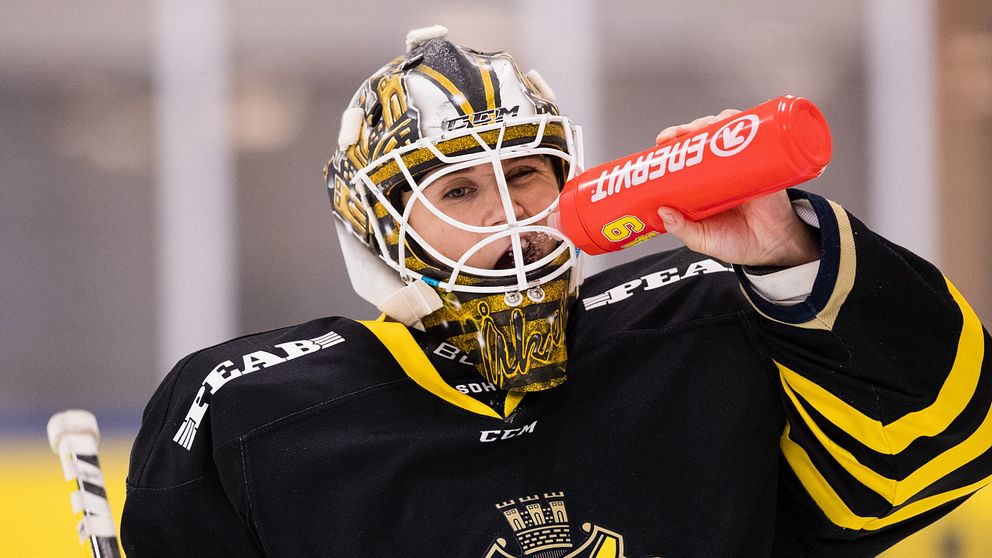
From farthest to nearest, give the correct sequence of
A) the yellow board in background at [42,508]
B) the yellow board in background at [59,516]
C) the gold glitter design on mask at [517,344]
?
the yellow board in background at [42,508] < the yellow board in background at [59,516] < the gold glitter design on mask at [517,344]

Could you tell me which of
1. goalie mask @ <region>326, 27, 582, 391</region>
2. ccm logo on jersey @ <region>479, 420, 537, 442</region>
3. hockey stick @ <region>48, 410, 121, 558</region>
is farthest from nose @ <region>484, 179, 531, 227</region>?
hockey stick @ <region>48, 410, 121, 558</region>

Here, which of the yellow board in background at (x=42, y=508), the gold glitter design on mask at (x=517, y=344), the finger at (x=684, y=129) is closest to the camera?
the finger at (x=684, y=129)

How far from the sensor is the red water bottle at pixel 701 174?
1.04 metres

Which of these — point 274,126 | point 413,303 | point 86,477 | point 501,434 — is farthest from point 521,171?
point 274,126

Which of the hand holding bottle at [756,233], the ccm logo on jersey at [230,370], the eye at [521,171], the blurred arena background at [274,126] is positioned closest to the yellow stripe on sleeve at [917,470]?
the hand holding bottle at [756,233]

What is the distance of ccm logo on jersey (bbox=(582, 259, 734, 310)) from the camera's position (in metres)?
1.50

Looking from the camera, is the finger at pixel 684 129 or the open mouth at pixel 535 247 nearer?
the finger at pixel 684 129

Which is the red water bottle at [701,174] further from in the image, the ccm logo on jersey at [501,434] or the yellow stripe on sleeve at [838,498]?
the yellow stripe on sleeve at [838,498]

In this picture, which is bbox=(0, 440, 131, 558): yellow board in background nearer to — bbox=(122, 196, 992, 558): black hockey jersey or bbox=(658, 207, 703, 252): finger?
bbox=(122, 196, 992, 558): black hockey jersey

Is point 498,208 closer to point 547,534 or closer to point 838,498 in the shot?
point 547,534

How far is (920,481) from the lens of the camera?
4.19ft

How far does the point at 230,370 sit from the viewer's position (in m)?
1.44

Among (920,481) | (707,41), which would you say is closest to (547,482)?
(920,481)

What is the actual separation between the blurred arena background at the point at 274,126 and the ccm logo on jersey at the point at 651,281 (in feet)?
7.99
